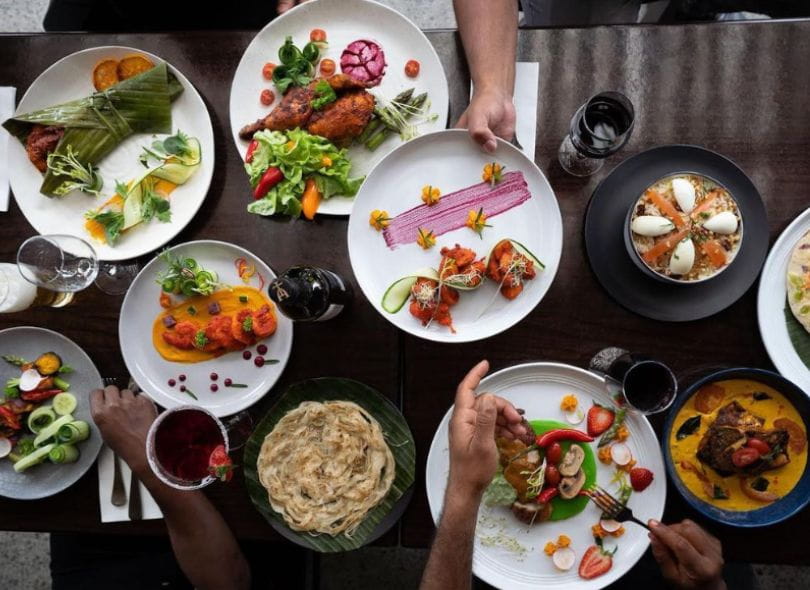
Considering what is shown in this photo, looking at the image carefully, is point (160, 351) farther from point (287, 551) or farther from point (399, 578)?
point (399, 578)

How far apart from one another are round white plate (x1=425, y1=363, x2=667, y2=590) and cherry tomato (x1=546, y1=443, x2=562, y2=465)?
83mm

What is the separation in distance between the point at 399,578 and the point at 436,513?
4.83 feet

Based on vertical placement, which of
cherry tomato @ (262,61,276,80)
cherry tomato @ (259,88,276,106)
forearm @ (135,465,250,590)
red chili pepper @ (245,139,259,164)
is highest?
cherry tomato @ (262,61,276,80)

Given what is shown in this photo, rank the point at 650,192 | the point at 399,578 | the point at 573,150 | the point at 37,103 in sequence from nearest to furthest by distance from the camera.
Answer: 1. the point at 650,192
2. the point at 573,150
3. the point at 37,103
4. the point at 399,578

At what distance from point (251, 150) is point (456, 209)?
68cm

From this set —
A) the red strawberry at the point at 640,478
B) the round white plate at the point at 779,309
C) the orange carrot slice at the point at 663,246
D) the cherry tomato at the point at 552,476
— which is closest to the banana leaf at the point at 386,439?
the cherry tomato at the point at 552,476

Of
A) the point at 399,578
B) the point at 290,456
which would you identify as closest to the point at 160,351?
the point at 290,456

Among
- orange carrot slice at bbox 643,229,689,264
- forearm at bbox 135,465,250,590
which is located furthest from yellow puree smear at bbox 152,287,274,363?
orange carrot slice at bbox 643,229,689,264

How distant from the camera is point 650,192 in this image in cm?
162

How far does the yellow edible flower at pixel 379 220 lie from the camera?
169 centimetres

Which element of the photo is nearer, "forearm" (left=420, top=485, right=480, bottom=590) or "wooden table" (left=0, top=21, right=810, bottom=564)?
"forearm" (left=420, top=485, right=480, bottom=590)

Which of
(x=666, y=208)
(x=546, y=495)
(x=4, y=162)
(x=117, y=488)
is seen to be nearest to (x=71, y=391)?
(x=117, y=488)

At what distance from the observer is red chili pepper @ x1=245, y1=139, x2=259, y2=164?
1.80 metres

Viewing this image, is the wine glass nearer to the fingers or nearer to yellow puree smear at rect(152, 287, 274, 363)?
the fingers
